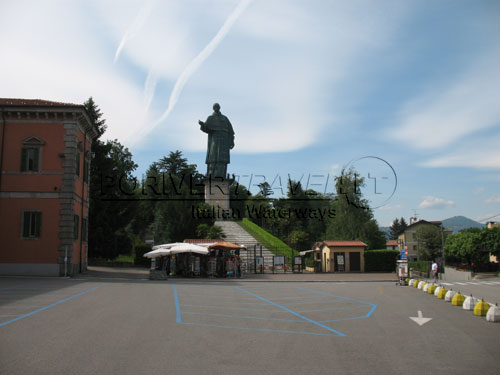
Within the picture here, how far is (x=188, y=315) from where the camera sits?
451 inches

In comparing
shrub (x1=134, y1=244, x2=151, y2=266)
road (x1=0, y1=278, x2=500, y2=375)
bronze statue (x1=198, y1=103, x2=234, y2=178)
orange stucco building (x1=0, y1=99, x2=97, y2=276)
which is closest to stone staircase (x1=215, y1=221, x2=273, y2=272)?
shrub (x1=134, y1=244, x2=151, y2=266)

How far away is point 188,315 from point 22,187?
60.2 ft

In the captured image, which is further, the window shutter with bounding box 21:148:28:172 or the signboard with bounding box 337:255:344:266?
the signboard with bounding box 337:255:344:266

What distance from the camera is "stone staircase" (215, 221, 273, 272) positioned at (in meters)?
36.6

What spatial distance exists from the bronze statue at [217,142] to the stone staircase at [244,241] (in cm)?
900

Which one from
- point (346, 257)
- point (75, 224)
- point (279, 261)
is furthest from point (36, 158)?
point (346, 257)

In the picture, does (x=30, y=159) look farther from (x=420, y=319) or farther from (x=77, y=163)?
(x=420, y=319)

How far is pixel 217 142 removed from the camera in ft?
205

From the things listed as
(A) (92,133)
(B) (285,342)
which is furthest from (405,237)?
(B) (285,342)

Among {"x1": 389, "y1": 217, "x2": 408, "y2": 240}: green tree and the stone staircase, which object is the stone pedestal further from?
{"x1": 389, "y1": 217, "x2": 408, "y2": 240}: green tree

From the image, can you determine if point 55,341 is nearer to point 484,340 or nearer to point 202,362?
point 202,362

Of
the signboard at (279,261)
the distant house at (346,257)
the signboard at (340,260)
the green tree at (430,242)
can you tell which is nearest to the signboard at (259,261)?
the signboard at (279,261)

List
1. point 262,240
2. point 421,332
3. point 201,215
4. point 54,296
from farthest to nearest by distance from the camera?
point 201,215 < point 262,240 < point 54,296 < point 421,332

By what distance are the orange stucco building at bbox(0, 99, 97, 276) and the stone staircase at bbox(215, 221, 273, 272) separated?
553 inches
